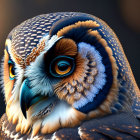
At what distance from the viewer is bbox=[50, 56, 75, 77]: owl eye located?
0.73 metres

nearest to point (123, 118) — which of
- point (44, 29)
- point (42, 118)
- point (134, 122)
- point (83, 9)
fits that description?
point (134, 122)

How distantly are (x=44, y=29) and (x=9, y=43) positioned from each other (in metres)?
0.14

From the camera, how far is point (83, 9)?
1.57 meters

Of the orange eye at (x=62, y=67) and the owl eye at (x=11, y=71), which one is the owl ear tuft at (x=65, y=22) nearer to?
the orange eye at (x=62, y=67)

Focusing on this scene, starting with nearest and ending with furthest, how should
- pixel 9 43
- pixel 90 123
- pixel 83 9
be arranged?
pixel 90 123 < pixel 9 43 < pixel 83 9

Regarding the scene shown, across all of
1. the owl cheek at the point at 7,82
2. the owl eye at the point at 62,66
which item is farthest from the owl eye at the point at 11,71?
the owl eye at the point at 62,66

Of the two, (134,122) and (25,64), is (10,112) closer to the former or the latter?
(25,64)

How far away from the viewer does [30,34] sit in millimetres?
752

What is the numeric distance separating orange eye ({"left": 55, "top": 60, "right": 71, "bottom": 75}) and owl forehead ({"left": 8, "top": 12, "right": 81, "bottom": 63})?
8cm

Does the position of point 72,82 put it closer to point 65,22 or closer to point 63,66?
point 63,66

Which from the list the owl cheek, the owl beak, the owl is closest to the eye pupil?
the owl

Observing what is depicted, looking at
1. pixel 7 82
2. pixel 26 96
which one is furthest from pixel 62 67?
pixel 7 82

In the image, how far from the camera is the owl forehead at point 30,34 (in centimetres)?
73

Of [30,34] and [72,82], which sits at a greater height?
[30,34]
